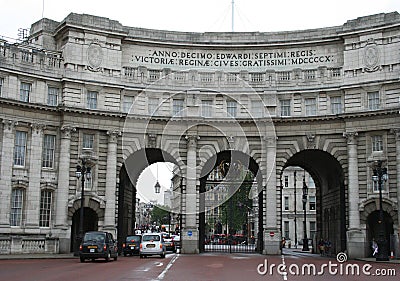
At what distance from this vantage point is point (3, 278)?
2397 cm

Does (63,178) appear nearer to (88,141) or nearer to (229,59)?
(88,141)

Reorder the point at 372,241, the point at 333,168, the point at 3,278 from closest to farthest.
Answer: the point at 3,278
the point at 372,241
the point at 333,168

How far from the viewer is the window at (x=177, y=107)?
57844mm

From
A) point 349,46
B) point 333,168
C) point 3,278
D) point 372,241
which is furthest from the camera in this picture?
point 333,168

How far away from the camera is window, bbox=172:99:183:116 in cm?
5784

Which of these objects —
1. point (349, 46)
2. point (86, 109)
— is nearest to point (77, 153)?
point (86, 109)

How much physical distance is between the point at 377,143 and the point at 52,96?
2969 centimetres

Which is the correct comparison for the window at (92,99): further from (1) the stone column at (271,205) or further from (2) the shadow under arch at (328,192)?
(2) the shadow under arch at (328,192)

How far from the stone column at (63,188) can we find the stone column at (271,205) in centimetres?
1799

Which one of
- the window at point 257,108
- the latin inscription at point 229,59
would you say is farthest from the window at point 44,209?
the window at point 257,108

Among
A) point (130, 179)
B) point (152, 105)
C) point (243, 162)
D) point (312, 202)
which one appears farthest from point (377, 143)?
point (312, 202)

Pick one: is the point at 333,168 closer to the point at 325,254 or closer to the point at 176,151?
the point at 325,254

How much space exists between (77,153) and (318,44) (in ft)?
82.1

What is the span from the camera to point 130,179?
206 feet
